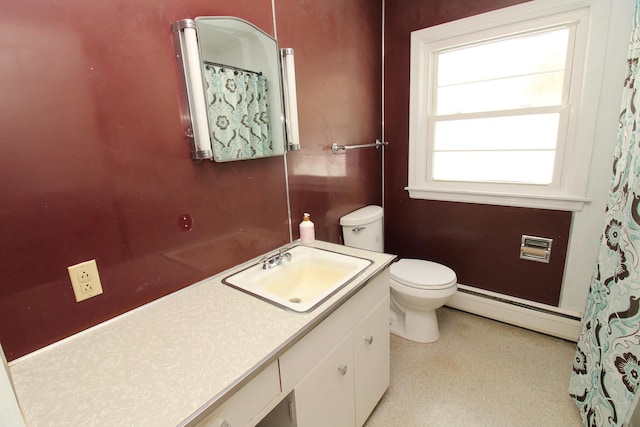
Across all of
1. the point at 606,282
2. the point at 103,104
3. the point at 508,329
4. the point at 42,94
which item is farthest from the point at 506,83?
the point at 42,94

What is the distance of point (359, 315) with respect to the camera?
127 centimetres

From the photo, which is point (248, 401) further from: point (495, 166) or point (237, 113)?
point (495, 166)

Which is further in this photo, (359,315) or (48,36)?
(359,315)

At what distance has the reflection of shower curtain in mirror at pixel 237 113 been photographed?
3.94 feet

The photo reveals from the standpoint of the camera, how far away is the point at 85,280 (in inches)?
37.2

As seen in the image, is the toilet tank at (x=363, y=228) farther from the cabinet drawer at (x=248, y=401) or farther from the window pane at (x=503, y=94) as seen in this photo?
the cabinet drawer at (x=248, y=401)

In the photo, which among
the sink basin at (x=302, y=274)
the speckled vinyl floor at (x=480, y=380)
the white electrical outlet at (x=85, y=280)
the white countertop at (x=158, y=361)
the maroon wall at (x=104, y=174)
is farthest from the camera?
the speckled vinyl floor at (x=480, y=380)

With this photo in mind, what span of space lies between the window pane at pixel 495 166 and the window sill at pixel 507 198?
4.3 inches

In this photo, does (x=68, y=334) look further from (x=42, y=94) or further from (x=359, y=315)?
(x=359, y=315)

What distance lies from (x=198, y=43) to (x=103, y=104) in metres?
0.40

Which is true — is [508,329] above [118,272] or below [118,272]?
below

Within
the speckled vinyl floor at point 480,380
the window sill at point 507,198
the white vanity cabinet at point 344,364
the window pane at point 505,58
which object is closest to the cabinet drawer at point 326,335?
the white vanity cabinet at point 344,364

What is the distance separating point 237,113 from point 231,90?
0.09 meters

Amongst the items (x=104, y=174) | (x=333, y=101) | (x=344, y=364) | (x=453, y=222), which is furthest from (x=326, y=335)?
(x=453, y=222)
